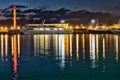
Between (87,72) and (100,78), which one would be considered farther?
(87,72)

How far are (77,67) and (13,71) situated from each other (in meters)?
3.98

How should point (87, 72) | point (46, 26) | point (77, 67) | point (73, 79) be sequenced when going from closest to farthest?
point (73, 79) < point (87, 72) < point (77, 67) < point (46, 26)

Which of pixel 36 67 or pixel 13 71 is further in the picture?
pixel 36 67

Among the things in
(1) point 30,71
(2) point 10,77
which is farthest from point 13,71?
(2) point 10,77

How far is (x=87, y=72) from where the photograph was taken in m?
17.6

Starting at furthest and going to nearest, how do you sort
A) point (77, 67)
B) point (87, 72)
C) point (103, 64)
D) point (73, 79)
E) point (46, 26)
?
point (46, 26)
point (103, 64)
point (77, 67)
point (87, 72)
point (73, 79)

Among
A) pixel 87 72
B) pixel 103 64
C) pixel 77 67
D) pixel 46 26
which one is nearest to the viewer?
pixel 87 72

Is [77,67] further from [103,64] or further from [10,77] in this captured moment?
[10,77]

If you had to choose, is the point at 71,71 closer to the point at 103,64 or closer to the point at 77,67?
the point at 77,67

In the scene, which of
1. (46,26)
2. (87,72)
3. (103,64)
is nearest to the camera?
(87,72)

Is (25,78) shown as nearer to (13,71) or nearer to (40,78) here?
(40,78)

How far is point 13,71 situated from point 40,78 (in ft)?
8.57

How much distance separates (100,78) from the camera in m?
15.8

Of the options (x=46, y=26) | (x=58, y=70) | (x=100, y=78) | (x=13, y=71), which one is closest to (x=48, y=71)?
(x=58, y=70)
